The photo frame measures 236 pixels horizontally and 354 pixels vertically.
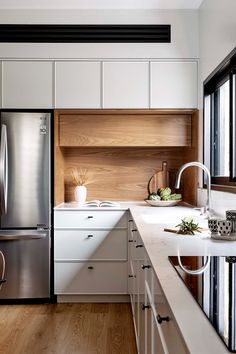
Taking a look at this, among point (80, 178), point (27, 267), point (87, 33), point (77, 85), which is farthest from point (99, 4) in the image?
point (27, 267)

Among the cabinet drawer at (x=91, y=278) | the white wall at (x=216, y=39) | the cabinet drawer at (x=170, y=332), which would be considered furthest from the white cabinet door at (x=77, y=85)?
the cabinet drawer at (x=170, y=332)

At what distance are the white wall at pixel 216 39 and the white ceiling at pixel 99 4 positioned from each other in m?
0.19

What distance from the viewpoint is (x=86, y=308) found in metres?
3.23

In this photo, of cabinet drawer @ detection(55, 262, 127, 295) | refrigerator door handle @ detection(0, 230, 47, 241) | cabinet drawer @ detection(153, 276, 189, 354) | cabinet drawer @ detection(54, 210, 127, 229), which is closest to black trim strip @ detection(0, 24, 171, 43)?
cabinet drawer @ detection(54, 210, 127, 229)

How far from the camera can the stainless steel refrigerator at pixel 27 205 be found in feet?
10.8

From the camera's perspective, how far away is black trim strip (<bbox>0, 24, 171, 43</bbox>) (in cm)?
338

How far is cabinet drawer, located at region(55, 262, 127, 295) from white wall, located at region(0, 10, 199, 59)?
6.14ft

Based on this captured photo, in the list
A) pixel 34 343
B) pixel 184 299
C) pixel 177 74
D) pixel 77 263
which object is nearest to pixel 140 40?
pixel 177 74

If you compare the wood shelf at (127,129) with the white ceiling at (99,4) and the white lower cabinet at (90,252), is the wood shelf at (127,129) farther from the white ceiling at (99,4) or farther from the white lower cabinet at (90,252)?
the white ceiling at (99,4)

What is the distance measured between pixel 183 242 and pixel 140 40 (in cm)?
224

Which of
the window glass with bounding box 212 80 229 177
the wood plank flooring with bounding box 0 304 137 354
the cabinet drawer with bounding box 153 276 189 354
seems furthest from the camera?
the window glass with bounding box 212 80 229 177

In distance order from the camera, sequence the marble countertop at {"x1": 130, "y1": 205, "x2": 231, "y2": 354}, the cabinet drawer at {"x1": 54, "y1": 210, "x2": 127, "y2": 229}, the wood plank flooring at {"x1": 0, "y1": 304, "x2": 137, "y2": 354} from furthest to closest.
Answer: the cabinet drawer at {"x1": 54, "y1": 210, "x2": 127, "y2": 229}, the wood plank flooring at {"x1": 0, "y1": 304, "x2": 137, "y2": 354}, the marble countertop at {"x1": 130, "y1": 205, "x2": 231, "y2": 354}

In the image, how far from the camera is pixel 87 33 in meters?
3.39

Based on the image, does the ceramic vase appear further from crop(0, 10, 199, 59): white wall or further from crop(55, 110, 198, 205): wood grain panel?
crop(0, 10, 199, 59): white wall
